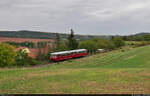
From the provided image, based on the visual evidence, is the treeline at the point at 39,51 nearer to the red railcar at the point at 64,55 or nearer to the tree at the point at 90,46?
the tree at the point at 90,46

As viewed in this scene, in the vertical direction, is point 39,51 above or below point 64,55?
below

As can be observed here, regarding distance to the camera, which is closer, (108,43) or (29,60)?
(29,60)

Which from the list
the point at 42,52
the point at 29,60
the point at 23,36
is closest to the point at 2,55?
the point at 29,60

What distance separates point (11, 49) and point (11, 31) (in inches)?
2804

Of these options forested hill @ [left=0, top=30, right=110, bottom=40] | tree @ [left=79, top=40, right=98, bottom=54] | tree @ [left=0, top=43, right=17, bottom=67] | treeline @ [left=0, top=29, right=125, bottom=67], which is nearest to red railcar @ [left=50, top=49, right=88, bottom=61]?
treeline @ [left=0, top=29, right=125, bottom=67]

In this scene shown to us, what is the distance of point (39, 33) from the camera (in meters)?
139

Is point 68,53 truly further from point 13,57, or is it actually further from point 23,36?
point 23,36

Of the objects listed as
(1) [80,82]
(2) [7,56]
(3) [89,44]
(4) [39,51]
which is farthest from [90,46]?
(1) [80,82]

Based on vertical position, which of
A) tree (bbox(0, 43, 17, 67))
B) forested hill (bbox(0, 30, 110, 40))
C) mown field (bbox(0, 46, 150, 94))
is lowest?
tree (bbox(0, 43, 17, 67))

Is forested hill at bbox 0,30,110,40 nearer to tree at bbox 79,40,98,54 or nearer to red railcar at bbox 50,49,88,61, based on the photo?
tree at bbox 79,40,98,54

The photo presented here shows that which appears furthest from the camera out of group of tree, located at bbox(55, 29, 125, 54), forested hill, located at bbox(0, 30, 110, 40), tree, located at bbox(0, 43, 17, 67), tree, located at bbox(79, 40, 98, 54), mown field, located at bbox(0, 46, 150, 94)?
forested hill, located at bbox(0, 30, 110, 40)

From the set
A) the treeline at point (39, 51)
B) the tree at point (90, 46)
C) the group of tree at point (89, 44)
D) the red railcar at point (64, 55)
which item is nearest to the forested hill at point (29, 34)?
the group of tree at point (89, 44)

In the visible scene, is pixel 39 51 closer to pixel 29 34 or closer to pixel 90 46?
pixel 90 46

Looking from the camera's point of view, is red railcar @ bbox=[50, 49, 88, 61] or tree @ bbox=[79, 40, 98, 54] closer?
red railcar @ bbox=[50, 49, 88, 61]
